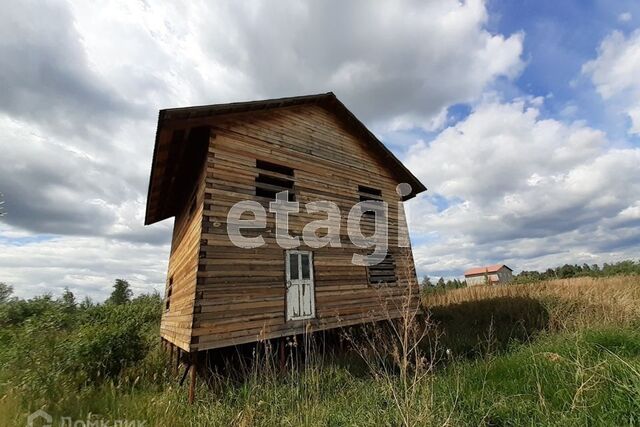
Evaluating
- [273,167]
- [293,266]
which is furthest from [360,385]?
[273,167]

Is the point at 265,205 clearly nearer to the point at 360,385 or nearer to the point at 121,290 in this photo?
the point at 360,385

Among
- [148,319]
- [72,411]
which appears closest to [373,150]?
[72,411]

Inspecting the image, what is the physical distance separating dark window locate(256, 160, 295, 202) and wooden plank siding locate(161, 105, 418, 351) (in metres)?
0.19

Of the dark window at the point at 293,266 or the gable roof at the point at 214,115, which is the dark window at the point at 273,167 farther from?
the dark window at the point at 293,266

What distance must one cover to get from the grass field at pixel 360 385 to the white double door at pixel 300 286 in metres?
1.44

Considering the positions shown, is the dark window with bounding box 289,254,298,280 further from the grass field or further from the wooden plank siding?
the grass field

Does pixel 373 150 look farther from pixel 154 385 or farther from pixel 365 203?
pixel 154 385

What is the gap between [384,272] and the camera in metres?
11.3

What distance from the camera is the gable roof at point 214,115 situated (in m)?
7.95

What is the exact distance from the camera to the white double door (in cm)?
848

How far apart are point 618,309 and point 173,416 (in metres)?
11.4

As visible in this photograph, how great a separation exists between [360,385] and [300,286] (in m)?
3.41

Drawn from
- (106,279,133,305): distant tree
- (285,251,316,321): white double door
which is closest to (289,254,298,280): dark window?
(285,251,316,321): white double door

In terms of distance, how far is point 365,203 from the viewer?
1195 centimetres
